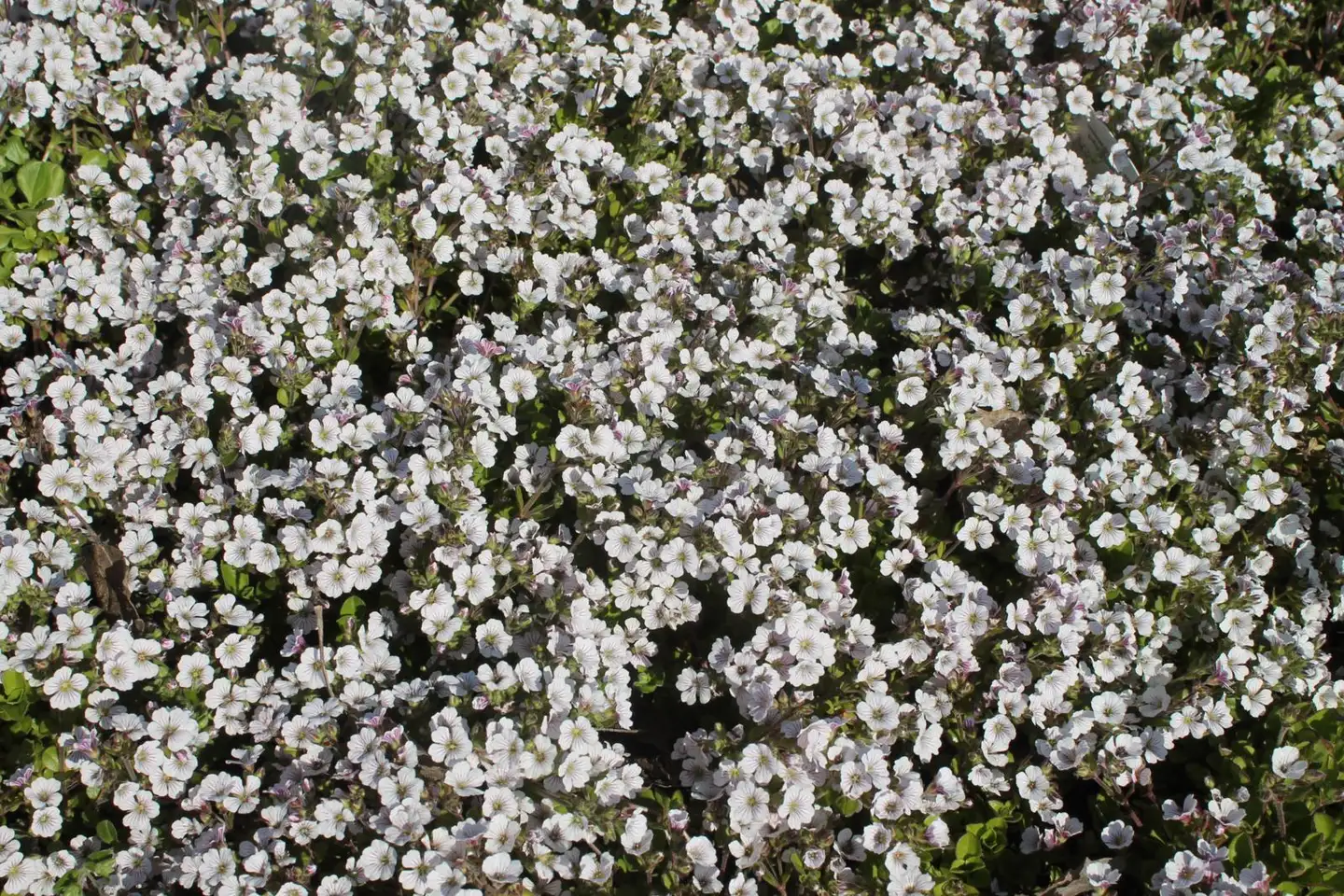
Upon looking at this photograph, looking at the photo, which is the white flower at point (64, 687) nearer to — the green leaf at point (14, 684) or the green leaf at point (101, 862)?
the green leaf at point (14, 684)

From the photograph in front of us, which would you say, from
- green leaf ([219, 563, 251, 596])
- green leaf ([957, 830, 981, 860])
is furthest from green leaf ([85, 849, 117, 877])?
green leaf ([957, 830, 981, 860])

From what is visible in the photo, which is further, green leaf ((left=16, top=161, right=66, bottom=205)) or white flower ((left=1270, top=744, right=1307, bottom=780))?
green leaf ((left=16, top=161, right=66, bottom=205))

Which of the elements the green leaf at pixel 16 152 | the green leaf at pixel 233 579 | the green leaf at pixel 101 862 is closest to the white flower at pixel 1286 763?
→ the green leaf at pixel 233 579

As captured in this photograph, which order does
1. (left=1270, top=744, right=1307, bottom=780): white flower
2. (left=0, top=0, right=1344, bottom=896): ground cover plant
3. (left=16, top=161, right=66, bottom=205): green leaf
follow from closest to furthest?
(left=0, top=0, right=1344, bottom=896): ground cover plant < (left=1270, top=744, right=1307, bottom=780): white flower < (left=16, top=161, right=66, bottom=205): green leaf

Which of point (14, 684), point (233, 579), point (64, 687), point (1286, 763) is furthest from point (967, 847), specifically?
point (14, 684)

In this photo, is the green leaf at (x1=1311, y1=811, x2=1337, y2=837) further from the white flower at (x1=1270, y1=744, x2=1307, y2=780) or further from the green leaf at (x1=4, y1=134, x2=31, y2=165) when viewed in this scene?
the green leaf at (x1=4, y1=134, x2=31, y2=165)

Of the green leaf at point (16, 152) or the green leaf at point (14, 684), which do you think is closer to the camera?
the green leaf at point (14, 684)
